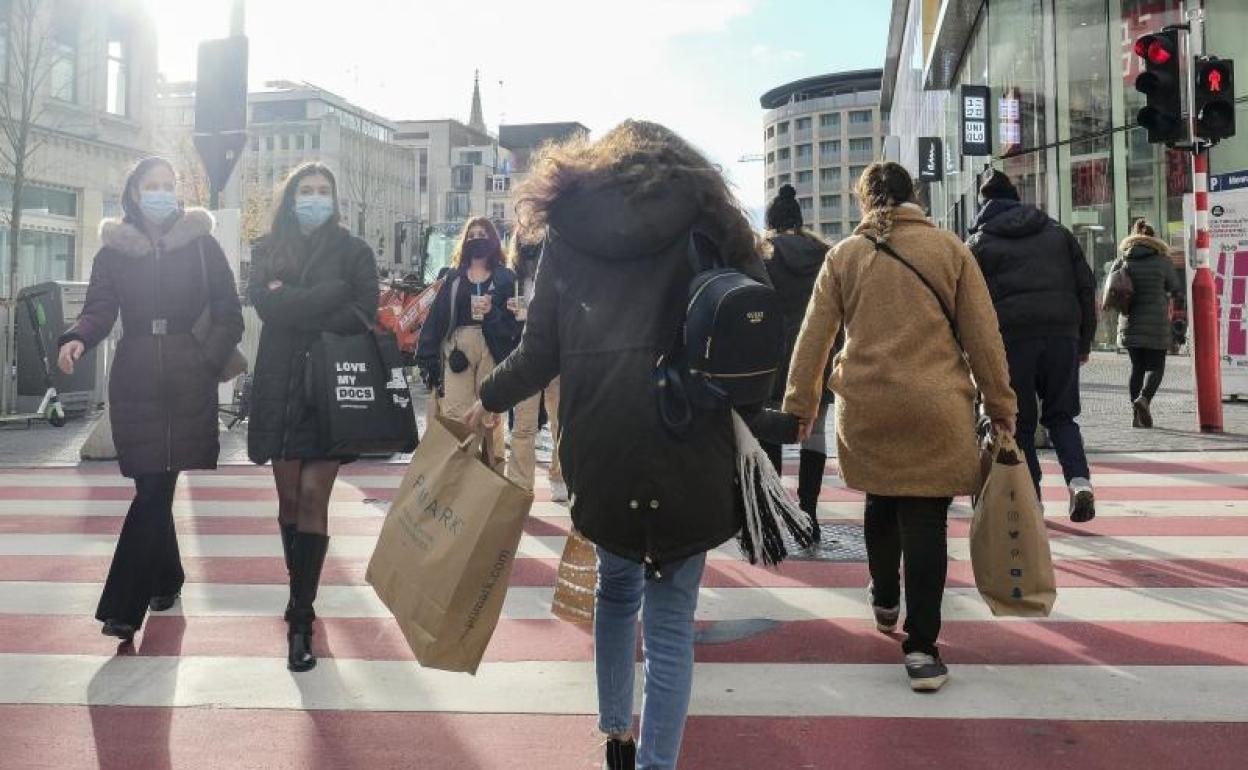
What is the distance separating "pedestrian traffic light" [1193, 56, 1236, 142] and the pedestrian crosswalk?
5.17m

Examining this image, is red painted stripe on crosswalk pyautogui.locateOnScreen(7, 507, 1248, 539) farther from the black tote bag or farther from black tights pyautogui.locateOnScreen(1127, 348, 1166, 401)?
black tights pyautogui.locateOnScreen(1127, 348, 1166, 401)

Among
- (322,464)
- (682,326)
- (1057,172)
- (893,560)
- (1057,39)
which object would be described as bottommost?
(893,560)

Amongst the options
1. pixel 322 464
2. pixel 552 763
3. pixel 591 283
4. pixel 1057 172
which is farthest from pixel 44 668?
pixel 1057 172

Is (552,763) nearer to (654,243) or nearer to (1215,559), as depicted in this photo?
(654,243)

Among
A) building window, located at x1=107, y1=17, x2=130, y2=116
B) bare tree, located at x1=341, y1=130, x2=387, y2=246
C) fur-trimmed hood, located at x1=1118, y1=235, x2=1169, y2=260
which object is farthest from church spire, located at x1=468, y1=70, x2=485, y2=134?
fur-trimmed hood, located at x1=1118, y1=235, x2=1169, y2=260

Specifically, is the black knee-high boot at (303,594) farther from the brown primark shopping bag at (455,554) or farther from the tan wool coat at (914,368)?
the tan wool coat at (914,368)

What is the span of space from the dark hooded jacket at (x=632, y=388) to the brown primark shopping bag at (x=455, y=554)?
9.1 inches

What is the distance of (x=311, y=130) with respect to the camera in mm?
93625

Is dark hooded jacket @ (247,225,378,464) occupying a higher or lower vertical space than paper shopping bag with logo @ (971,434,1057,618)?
higher

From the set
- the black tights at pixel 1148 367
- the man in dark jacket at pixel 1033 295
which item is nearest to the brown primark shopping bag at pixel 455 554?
the man in dark jacket at pixel 1033 295

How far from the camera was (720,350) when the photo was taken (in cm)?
247

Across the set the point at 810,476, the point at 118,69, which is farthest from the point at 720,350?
the point at 118,69

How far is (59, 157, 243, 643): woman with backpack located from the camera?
14.1ft

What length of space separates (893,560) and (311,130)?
316 feet
